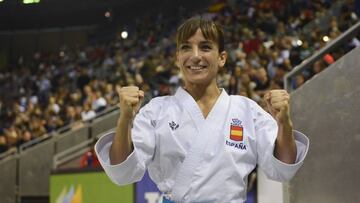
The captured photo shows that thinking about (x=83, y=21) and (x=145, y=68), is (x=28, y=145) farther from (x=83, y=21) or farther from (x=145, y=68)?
(x=83, y=21)

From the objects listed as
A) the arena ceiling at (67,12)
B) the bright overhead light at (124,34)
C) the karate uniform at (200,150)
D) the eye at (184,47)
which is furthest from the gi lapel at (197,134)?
the arena ceiling at (67,12)

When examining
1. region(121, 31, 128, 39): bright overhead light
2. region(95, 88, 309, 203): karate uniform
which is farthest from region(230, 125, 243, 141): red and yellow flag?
region(121, 31, 128, 39): bright overhead light

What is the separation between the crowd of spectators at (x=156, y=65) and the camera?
8508 mm

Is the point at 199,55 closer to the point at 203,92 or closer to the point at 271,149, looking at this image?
the point at 203,92

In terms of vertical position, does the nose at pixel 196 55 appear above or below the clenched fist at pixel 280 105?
above

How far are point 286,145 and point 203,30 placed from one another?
0.65m

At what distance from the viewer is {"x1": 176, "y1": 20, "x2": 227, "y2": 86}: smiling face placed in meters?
2.78

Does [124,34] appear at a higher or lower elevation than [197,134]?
higher

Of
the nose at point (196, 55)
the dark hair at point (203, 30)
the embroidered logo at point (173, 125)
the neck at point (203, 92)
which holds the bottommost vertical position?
the embroidered logo at point (173, 125)

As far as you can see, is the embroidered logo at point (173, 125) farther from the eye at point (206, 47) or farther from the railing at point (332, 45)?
the railing at point (332, 45)

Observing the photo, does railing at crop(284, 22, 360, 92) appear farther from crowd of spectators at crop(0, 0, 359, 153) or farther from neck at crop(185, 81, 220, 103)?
neck at crop(185, 81, 220, 103)

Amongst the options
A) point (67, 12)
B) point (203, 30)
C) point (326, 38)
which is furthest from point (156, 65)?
point (67, 12)

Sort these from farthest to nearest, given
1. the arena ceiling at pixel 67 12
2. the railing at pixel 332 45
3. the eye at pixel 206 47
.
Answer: the arena ceiling at pixel 67 12, the railing at pixel 332 45, the eye at pixel 206 47

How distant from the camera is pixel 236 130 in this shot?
2770mm
